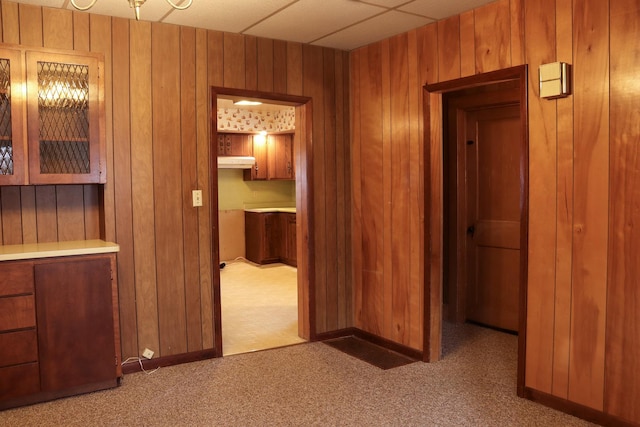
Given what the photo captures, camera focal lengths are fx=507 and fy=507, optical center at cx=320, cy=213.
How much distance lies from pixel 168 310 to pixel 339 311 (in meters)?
1.51

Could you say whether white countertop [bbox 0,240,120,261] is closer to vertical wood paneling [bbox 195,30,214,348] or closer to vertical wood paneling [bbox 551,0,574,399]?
vertical wood paneling [bbox 195,30,214,348]

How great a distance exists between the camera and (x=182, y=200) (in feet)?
12.2

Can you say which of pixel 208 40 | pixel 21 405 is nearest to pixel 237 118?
pixel 208 40

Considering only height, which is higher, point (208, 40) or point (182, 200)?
point (208, 40)

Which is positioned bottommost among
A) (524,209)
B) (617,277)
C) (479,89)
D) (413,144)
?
(617,277)

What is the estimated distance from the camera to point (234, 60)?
3902 millimetres

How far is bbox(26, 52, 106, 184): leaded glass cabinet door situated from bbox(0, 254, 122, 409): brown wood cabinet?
0.56 meters

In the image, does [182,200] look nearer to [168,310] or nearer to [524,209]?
[168,310]

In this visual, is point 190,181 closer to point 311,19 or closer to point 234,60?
point 234,60

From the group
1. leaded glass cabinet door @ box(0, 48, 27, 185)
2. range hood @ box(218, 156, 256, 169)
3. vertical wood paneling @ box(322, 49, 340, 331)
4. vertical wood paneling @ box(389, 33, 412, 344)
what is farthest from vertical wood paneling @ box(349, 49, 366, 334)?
range hood @ box(218, 156, 256, 169)

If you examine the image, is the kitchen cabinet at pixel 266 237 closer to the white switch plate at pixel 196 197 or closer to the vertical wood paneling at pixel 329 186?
the vertical wood paneling at pixel 329 186

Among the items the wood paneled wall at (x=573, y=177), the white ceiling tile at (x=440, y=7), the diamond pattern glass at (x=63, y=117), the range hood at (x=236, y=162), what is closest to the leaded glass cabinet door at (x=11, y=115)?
the diamond pattern glass at (x=63, y=117)

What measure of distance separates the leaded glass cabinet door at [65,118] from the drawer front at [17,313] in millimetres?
707

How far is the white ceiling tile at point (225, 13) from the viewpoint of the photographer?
322cm
